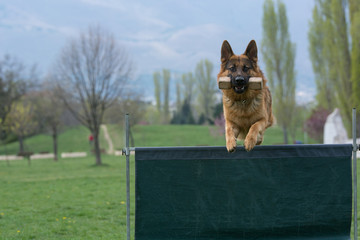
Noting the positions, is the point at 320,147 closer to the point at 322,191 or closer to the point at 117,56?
the point at 322,191

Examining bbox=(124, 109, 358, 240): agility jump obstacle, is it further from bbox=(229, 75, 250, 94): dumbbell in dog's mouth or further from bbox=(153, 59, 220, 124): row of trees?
bbox=(153, 59, 220, 124): row of trees

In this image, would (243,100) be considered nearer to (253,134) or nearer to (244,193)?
(253,134)

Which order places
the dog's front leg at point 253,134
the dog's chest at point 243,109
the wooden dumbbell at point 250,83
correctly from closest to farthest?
the wooden dumbbell at point 250,83
the dog's front leg at point 253,134
the dog's chest at point 243,109

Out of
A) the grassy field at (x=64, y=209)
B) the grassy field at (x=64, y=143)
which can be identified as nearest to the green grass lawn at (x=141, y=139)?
the grassy field at (x=64, y=143)

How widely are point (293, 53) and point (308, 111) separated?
612 inches

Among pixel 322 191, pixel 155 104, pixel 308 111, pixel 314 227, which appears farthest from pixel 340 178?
pixel 155 104

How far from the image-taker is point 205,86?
225ft

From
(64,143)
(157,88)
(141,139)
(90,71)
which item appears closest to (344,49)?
(90,71)

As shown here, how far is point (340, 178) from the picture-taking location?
4906mm

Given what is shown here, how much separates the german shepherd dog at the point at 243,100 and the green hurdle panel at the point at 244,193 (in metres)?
0.49

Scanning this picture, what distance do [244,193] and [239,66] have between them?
1.75 metres

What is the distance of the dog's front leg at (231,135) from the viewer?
3.98m

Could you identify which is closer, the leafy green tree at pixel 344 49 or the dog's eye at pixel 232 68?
the dog's eye at pixel 232 68

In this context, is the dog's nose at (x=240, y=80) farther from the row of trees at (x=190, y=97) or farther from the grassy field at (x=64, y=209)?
the row of trees at (x=190, y=97)
